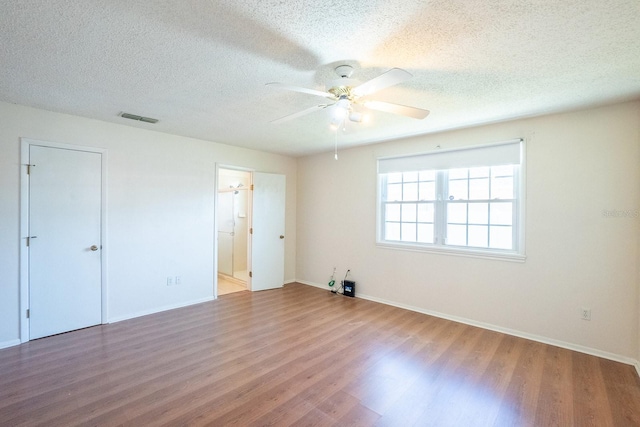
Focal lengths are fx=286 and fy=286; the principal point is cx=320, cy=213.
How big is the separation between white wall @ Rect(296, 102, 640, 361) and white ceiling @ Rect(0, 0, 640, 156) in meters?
0.38

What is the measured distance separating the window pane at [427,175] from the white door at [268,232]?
8.45ft

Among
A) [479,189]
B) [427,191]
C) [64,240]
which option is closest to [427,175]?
[427,191]

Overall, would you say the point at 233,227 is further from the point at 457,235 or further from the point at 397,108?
the point at 397,108

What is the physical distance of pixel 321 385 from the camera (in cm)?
232

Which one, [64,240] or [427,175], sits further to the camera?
[427,175]

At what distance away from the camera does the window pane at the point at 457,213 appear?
381cm

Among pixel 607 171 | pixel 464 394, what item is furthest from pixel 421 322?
pixel 607 171

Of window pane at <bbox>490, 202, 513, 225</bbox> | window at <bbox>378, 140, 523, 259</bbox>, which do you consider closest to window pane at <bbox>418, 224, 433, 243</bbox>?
window at <bbox>378, 140, 523, 259</bbox>

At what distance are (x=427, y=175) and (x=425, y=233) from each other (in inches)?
33.1

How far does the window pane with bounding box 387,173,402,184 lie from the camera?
175 inches

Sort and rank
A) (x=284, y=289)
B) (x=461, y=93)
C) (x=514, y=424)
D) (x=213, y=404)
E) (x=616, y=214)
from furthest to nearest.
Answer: (x=284, y=289)
(x=616, y=214)
(x=461, y=93)
(x=213, y=404)
(x=514, y=424)

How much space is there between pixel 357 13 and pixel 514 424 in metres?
2.77

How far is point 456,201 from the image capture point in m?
3.87

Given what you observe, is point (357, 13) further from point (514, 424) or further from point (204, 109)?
point (514, 424)
